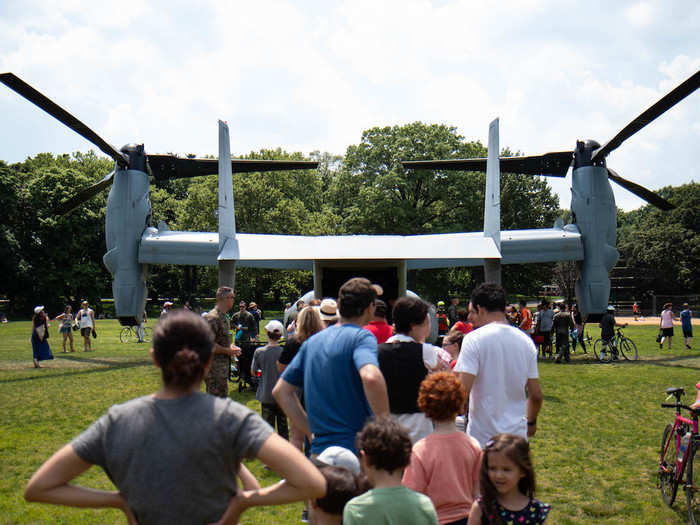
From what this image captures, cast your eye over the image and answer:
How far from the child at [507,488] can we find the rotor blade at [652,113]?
12.5m

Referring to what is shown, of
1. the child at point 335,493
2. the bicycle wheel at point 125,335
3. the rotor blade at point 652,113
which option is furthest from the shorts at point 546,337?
the bicycle wheel at point 125,335

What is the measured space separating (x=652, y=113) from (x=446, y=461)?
13.3 metres

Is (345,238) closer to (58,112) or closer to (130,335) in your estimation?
(58,112)

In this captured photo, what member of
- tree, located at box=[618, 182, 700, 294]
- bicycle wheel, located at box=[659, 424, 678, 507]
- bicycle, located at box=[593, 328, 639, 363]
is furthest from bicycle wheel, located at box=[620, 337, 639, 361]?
tree, located at box=[618, 182, 700, 294]

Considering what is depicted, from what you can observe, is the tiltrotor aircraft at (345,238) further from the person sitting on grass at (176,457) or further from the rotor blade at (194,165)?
the person sitting on grass at (176,457)

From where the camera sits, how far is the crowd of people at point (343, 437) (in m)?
1.66

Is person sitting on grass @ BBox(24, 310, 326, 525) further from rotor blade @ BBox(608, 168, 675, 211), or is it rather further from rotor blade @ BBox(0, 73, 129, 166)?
rotor blade @ BBox(608, 168, 675, 211)

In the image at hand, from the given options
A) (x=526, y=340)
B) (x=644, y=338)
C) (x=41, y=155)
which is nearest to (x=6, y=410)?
(x=526, y=340)

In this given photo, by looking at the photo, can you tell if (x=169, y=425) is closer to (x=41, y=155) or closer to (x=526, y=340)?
(x=526, y=340)

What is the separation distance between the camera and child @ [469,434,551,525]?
7.89 feet

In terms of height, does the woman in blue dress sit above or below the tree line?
below

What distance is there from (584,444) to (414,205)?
98.1ft

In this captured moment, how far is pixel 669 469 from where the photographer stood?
4.82m

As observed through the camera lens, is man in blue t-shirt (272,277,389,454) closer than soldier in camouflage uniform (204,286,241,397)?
Yes
